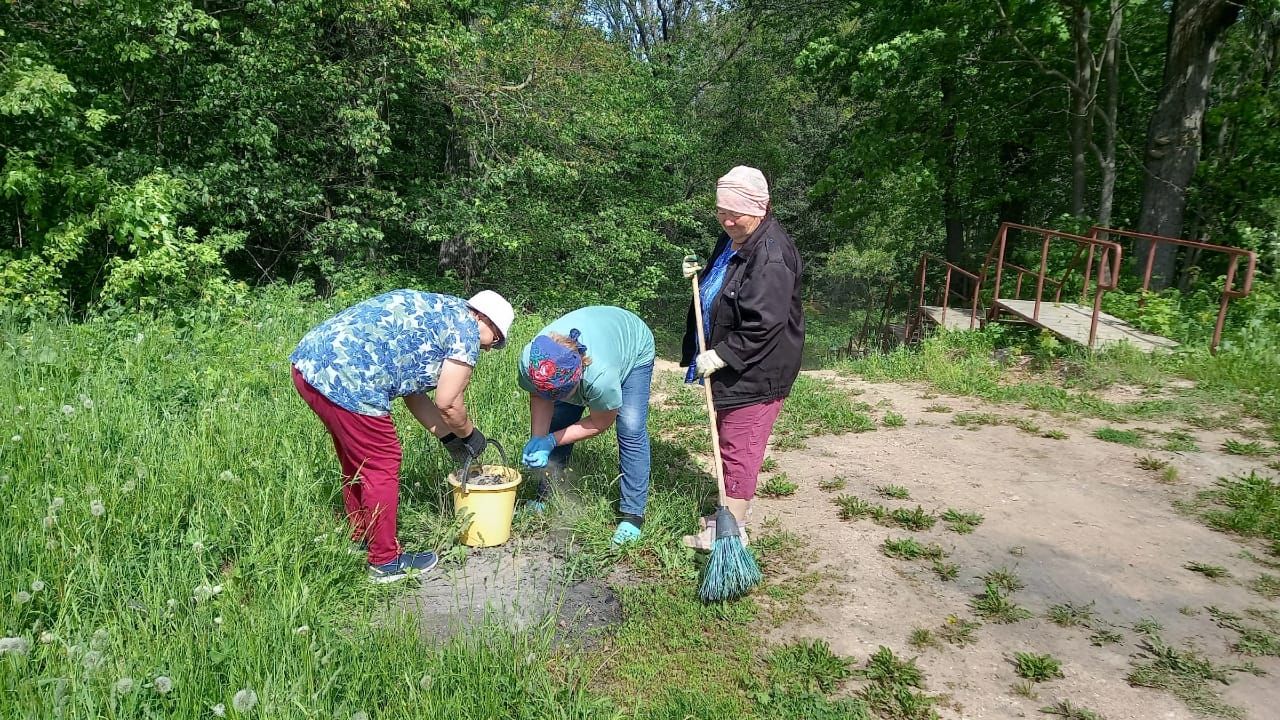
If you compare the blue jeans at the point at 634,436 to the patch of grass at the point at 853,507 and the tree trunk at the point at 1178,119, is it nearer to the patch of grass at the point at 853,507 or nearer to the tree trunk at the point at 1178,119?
the patch of grass at the point at 853,507

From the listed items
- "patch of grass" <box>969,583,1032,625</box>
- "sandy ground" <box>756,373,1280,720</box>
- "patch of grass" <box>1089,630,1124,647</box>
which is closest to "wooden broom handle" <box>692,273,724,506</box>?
"sandy ground" <box>756,373,1280,720</box>

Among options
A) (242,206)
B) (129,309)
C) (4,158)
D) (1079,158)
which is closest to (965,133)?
(1079,158)

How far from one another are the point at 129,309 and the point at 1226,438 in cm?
994

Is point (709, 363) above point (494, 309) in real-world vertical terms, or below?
below

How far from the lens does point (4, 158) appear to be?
736cm

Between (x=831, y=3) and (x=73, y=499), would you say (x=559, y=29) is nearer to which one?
(x=831, y=3)

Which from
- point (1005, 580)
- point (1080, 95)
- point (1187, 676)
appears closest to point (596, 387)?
point (1005, 580)

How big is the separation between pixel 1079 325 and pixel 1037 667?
6469mm

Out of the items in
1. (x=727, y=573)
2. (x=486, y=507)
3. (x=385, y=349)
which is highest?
(x=385, y=349)

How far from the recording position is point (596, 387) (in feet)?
10.9

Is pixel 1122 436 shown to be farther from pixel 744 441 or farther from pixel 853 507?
pixel 744 441

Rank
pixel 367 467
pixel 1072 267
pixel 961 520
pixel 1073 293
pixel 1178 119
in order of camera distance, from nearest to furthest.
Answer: pixel 367 467 → pixel 961 520 → pixel 1178 119 → pixel 1072 267 → pixel 1073 293

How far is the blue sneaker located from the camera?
318 centimetres

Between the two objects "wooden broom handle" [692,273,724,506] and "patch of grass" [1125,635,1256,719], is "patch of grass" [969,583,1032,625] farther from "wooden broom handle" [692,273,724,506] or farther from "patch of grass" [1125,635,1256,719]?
"wooden broom handle" [692,273,724,506]
